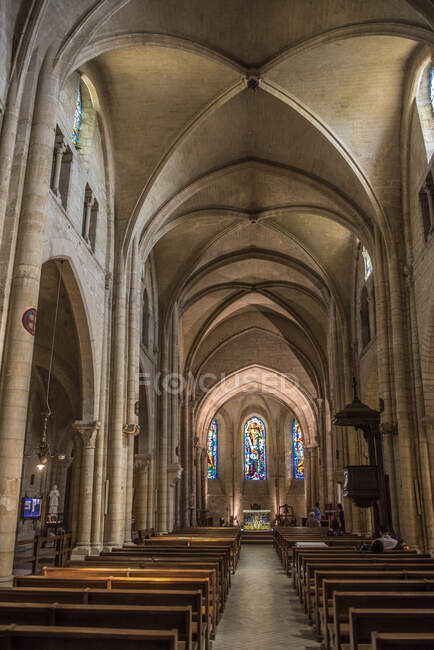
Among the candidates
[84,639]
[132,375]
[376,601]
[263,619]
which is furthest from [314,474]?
[84,639]

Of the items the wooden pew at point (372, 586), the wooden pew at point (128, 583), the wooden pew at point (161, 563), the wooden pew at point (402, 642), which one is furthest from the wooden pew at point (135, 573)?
the wooden pew at point (402, 642)

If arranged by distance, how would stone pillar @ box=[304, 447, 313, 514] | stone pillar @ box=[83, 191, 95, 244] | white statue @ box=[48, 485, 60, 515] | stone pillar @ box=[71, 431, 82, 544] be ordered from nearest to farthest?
stone pillar @ box=[71, 431, 82, 544]
stone pillar @ box=[83, 191, 95, 244]
white statue @ box=[48, 485, 60, 515]
stone pillar @ box=[304, 447, 313, 514]

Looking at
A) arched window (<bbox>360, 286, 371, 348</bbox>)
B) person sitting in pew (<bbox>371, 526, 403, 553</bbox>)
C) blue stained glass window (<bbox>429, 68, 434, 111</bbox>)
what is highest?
blue stained glass window (<bbox>429, 68, 434, 111</bbox>)

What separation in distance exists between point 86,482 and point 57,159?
7906 mm

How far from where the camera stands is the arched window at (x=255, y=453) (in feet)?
160

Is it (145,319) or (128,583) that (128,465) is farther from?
(128,583)

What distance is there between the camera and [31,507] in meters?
23.2

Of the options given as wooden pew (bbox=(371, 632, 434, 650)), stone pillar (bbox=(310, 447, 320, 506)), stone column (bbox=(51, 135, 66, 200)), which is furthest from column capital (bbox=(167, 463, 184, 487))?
wooden pew (bbox=(371, 632, 434, 650))

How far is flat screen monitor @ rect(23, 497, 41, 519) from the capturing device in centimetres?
2270

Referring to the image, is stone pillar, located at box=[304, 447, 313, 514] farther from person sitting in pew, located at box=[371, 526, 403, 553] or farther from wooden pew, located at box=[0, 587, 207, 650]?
wooden pew, located at box=[0, 587, 207, 650]

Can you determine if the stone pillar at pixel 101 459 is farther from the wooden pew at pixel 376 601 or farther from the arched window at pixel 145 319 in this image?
the wooden pew at pixel 376 601

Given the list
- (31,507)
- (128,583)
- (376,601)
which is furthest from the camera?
(31,507)

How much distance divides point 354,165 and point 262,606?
1237 cm

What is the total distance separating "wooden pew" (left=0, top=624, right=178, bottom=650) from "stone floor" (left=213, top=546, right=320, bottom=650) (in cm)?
434
